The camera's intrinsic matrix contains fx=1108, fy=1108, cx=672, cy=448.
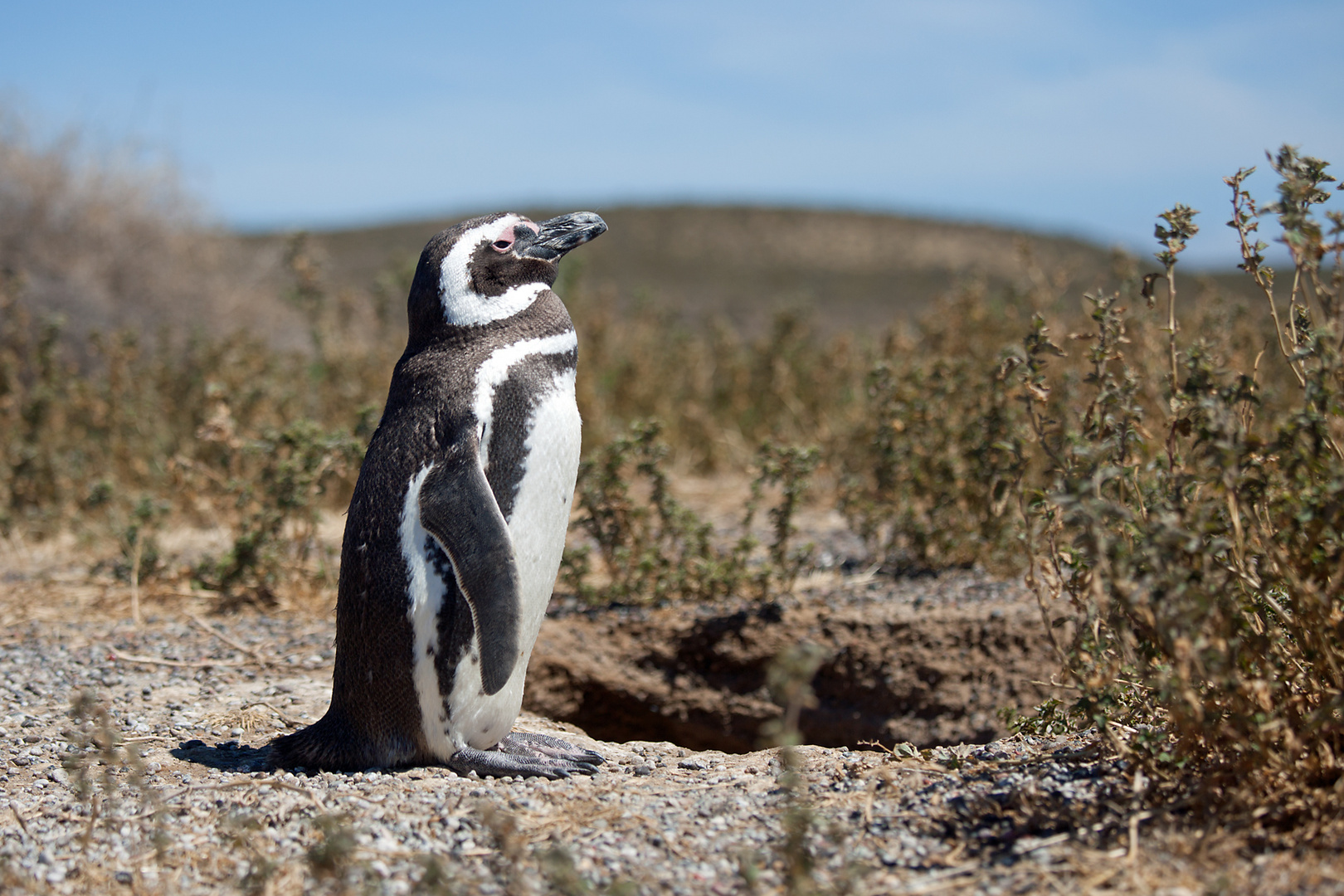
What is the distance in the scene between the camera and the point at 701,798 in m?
2.82

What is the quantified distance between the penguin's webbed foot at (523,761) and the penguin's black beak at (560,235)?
1.50 m

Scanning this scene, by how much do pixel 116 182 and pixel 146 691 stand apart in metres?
10.8

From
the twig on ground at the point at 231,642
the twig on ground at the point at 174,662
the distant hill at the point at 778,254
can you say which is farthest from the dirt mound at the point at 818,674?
the distant hill at the point at 778,254

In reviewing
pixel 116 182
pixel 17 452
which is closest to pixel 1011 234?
pixel 116 182

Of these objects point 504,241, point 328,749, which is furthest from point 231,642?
point 504,241

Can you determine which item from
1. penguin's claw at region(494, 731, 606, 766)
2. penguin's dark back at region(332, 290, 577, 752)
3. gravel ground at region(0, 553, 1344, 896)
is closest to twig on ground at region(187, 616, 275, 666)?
gravel ground at region(0, 553, 1344, 896)

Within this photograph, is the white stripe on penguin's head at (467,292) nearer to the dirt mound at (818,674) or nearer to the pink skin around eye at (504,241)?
the pink skin around eye at (504,241)

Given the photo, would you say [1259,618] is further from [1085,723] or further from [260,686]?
[260,686]

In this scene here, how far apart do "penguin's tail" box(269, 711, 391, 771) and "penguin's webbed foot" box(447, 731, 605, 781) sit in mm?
256

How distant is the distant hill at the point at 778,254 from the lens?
4700 cm

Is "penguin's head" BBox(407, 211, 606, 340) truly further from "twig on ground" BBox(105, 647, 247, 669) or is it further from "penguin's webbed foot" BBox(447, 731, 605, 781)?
"twig on ground" BBox(105, 647, 247, 669)

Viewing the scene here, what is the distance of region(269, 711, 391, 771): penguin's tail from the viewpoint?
10.5 ft

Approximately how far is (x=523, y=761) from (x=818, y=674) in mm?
1942

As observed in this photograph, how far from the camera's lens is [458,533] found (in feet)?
9.77
